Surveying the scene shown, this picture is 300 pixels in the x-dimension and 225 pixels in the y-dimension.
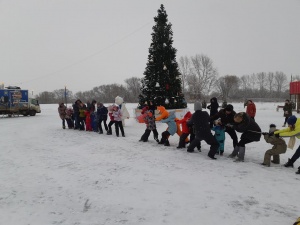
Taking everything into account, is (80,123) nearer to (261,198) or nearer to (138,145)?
(138,145)

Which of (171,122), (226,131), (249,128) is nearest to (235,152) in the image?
(226,131)

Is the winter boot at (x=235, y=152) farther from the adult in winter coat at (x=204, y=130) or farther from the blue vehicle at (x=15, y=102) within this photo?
the blue vehicle at (x=15, y=102)

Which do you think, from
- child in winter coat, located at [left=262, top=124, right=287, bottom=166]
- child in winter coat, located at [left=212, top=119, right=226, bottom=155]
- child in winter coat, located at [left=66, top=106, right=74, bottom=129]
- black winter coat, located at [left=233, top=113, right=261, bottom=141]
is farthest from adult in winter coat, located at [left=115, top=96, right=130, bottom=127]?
child in winter coat, located at [left=262, top=124, right=287, bottom=166]

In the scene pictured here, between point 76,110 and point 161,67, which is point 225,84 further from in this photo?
point 76,110

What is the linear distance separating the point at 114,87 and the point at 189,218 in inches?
3922

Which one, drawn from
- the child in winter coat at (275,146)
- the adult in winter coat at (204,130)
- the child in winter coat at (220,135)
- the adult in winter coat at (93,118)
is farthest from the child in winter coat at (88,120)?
the child in winter coat at (275,146)

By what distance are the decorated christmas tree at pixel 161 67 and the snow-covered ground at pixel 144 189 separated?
981 cm

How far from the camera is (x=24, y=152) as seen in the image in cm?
846

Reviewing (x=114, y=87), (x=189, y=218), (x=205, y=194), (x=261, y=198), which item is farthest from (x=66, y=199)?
(x=114, y=87)

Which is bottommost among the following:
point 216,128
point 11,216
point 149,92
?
point 11,216

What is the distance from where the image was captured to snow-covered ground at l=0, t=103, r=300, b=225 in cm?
396

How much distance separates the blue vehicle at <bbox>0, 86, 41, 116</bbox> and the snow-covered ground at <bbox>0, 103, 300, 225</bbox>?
20.4 m

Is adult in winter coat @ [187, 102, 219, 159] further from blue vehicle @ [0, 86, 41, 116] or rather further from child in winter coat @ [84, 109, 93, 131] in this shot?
blue vehicle @ [0, 86, 41, 116]

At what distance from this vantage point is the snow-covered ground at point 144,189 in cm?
396
